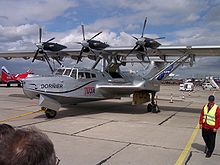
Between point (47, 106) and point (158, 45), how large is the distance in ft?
25.4

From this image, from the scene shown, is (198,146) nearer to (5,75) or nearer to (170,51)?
(170,51)

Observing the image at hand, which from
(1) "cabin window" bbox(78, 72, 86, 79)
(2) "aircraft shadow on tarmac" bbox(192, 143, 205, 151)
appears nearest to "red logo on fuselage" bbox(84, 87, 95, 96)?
(1) "cabin window" bbox(78, 72, 86, 79)

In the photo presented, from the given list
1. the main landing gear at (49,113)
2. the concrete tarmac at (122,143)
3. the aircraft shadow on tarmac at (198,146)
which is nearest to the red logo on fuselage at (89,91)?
the main landing gear at (49,113)

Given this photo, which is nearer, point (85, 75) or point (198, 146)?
point (198, 146)

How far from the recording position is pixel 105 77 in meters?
15.2

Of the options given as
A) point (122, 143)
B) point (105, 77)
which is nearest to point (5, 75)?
point (105, 77)

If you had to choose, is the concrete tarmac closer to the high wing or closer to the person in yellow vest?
the person in yellow vest

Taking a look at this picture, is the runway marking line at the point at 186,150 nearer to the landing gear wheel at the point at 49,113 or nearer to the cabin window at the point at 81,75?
the landing gear wheel at the point at 49,113

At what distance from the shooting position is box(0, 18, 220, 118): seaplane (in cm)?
1161

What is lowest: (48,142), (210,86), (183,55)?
(210,86)

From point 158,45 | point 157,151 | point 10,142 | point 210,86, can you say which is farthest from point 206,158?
point 210,86

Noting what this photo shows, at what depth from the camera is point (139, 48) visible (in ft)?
50.3

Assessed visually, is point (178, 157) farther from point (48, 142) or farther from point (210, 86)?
point (210, 86)

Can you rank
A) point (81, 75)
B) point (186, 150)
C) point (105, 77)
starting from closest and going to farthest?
point (186, 150)
point (81, 75)
point (105, 77)
